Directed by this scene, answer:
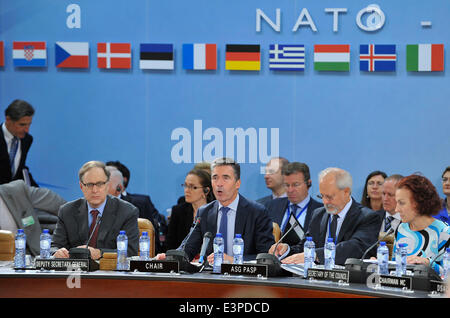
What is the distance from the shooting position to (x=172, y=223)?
217 inches

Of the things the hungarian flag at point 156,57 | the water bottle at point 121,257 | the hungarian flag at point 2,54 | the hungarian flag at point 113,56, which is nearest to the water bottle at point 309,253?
the water bottle at point 121,257

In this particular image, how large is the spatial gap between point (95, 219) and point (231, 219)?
0.88 m

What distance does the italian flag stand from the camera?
21.9 ft

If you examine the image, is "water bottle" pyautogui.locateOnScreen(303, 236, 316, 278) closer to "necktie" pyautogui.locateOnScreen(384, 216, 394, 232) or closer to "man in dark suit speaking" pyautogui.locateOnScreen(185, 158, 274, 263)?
"man in dark suit speaking" pyautogui.locateOnScreen(185, 158, 274, 263)

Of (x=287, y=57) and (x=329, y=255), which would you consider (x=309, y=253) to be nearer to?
(x=329, y=255)

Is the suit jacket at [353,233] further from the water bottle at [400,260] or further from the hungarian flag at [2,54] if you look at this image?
the hungarian flag at [2,54]

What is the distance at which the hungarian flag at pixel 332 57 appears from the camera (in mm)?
6754

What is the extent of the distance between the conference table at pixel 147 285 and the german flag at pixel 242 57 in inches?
138

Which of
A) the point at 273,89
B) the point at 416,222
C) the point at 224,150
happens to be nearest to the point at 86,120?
the point at 224,150

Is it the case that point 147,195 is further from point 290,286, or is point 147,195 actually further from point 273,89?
point 290,286

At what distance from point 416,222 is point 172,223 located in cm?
214
